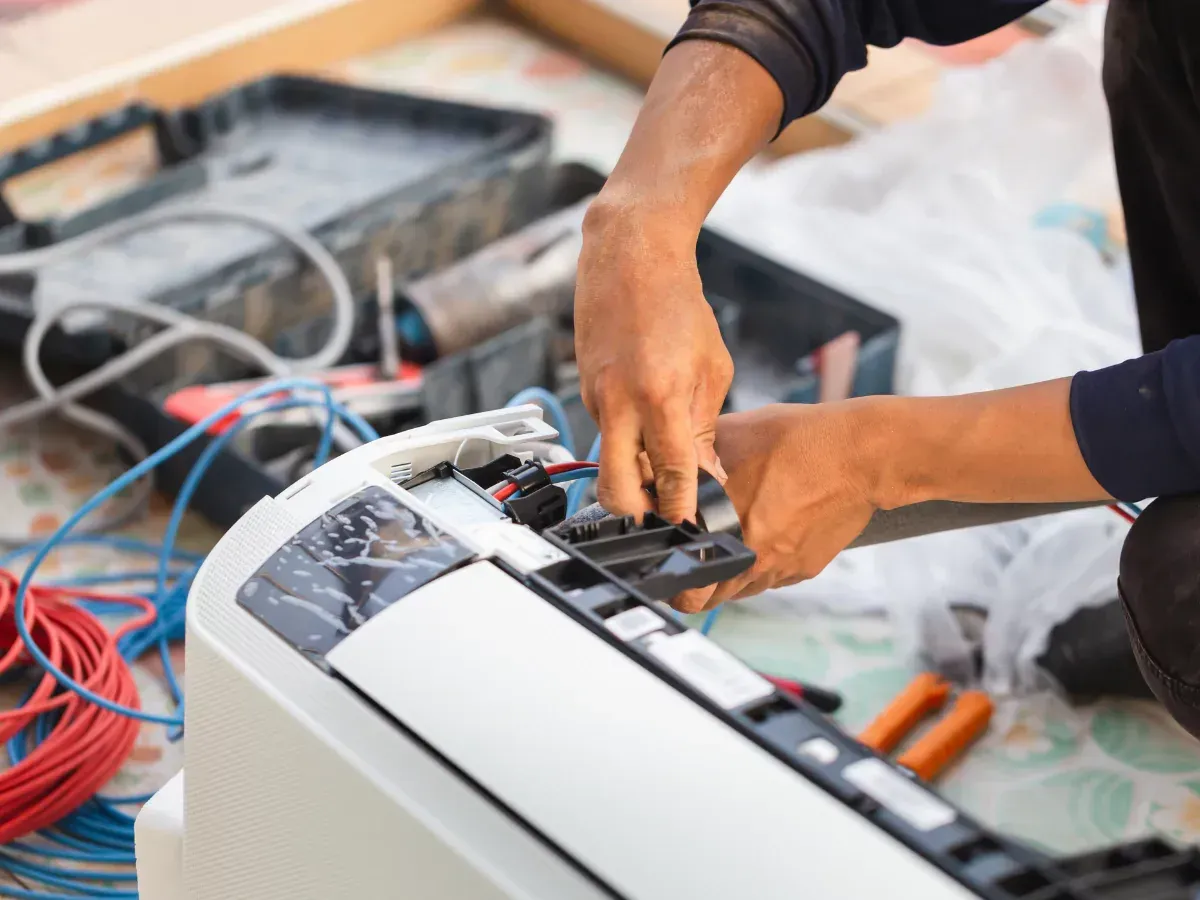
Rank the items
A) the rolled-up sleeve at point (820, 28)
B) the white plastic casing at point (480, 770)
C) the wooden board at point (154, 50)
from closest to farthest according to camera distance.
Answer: the white plastic casing at point (480, 770), the rolled-up sleeve at point (820, 28), the wooden board at point (154, 50)

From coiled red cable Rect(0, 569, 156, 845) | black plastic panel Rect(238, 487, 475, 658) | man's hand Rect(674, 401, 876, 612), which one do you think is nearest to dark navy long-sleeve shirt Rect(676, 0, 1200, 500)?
man's hand Rect(674, 401, 876, 612)

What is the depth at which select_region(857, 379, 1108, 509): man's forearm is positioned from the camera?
79cm

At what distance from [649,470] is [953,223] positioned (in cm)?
104

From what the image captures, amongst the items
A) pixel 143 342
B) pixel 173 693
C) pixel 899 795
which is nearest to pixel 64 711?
pixel 173 693

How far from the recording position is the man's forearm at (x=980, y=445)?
2.58 ft

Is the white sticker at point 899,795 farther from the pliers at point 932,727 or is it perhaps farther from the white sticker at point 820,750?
the pliers at point 932,727

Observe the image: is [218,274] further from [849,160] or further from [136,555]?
[849,160]

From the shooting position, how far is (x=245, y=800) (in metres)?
0.64

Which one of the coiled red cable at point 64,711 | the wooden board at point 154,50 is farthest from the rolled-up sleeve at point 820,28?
the wooden board at point 154,50

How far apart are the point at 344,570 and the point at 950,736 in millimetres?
682

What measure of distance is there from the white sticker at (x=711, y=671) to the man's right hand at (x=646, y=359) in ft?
0.45

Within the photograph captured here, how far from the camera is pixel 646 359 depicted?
0.75 m

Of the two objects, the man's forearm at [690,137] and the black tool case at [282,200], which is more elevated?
the man's forearm at [690,137]

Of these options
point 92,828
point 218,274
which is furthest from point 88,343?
point 92,828
